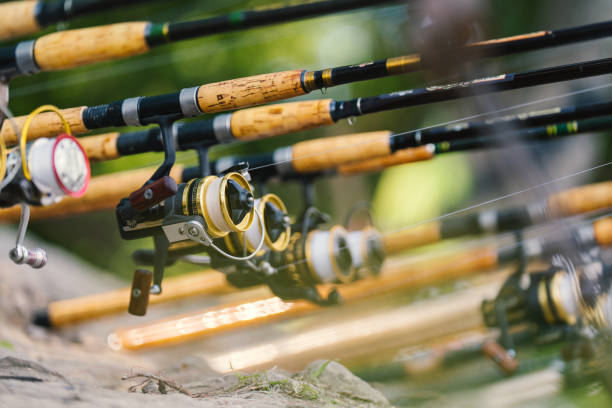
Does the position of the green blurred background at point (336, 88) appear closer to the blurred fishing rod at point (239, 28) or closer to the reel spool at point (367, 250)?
the blurred fishing rod at point (239, 28)

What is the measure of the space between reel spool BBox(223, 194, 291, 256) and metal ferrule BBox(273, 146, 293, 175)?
0.79ft

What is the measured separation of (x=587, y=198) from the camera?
212 cm

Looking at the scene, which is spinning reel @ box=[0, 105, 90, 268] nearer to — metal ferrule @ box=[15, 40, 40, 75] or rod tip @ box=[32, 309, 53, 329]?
metal ferrule @ box=[15, 40, 40, 75]

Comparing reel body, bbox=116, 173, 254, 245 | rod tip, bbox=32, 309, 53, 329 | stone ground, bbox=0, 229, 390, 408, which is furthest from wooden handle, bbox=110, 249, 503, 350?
reel body, bbox=116, 173, 254, 245

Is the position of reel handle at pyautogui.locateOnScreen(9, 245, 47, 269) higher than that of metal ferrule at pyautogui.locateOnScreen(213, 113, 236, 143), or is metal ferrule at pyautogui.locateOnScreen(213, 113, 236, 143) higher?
metal ferrule at pyautogui.locateOnScreen(213, 113, 236, 143)

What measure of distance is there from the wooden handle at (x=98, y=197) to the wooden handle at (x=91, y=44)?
0.35 meters

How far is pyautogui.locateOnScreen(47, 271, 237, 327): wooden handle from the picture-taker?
7.57 feet

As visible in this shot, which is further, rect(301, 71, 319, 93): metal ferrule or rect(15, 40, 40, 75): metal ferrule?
rect(15, 40, 40, 75): metal ferrule

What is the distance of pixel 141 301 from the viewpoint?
1.58m

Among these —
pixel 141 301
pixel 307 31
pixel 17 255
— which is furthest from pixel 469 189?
pixel 17 255

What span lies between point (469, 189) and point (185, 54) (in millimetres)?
1696

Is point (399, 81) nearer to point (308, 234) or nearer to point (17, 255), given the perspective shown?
point (308, 234)

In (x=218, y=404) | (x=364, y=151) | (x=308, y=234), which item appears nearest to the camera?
(x=218, y=404)

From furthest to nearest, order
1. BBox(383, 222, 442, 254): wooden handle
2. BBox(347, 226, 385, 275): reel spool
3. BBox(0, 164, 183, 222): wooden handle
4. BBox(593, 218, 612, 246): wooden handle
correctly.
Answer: BBox(383, 222, 442, 254): wooden handle
BBox(593, 218, 612, 246): wooden handle
BBox(347, 226, 385, 275): reel spool
BBox(0, 164, 183, 222): wooden handle
